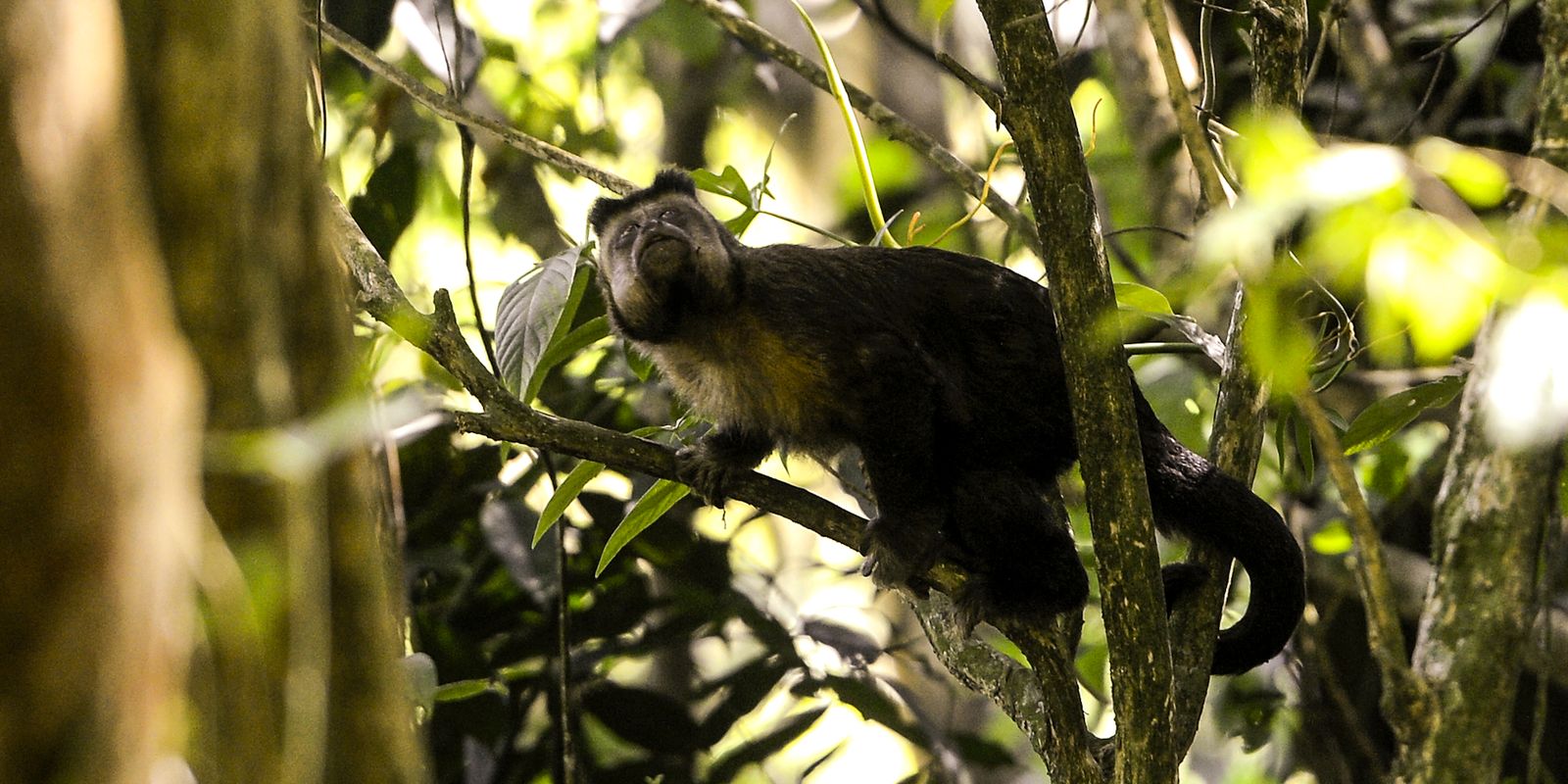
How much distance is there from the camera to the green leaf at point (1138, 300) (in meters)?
3.28

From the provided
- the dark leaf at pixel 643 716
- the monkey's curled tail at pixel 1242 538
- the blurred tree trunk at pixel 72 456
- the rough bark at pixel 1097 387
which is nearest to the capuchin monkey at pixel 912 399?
the monkey's curled tail at pixel 1242 538

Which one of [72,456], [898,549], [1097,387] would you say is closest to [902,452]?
[898,549]

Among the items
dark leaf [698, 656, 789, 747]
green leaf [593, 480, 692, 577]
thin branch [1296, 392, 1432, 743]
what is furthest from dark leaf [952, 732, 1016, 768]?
green leaf [593, 480, 692, 577]

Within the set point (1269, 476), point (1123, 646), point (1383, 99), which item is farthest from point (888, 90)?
point (1123, 646)

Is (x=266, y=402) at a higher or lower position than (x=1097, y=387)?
lower

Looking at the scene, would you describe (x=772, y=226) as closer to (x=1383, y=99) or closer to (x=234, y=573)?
(x=1383, y=99)

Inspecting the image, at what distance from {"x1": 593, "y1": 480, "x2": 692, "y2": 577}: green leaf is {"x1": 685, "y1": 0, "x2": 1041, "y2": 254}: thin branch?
4.28ft

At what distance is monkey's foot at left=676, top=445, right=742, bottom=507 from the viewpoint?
371cm

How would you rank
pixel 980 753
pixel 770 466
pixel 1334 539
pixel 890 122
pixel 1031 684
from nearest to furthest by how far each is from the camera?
pixel 1031 684 → pixel 890 122 → pixel 980 753 → pixel 1334 539 → pixel 770 466

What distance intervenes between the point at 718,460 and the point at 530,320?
83 centimetres

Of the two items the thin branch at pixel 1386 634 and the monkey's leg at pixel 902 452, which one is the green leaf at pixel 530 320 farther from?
the thin branch at pixel 1386 634

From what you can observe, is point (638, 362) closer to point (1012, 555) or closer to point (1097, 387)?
point (1012, 555)

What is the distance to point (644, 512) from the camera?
3580 millimetres

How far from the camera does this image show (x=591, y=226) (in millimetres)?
4520
